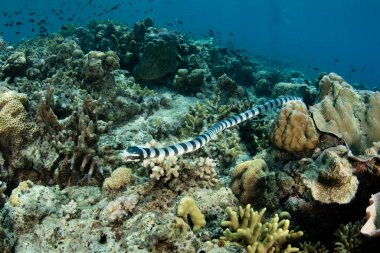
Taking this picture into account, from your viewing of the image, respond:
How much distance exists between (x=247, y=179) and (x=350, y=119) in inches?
75.7

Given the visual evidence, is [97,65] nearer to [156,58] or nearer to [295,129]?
[156,58]

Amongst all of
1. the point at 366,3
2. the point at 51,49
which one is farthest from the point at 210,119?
the point at 366,3

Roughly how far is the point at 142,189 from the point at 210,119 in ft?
9.40

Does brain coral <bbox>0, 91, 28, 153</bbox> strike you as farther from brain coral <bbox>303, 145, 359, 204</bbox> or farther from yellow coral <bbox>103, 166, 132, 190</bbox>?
brain coral <bbox>303, 145, 359, 204</bbox>

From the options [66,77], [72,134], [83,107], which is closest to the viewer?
[72,134]

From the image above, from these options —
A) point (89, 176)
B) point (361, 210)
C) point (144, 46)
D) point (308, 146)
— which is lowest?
point (89, 176)

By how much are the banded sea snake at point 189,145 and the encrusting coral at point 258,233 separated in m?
1.31

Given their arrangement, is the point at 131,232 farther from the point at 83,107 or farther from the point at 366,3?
the point at 366,3

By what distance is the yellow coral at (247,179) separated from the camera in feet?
13.1

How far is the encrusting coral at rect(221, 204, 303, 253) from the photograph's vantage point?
9.84 ft

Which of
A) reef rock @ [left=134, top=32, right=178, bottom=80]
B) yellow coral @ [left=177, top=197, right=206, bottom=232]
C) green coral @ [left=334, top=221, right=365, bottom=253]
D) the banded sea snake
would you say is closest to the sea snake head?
the banded sea snake

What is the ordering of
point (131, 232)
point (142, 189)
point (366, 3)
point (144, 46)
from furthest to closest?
point (366, 3), point (144, 46), point (142, 189), point (131, 232)

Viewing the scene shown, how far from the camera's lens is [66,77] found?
23.3 ft

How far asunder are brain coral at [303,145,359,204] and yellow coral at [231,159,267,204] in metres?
0.63
